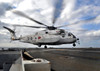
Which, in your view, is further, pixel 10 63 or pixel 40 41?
pixel 40 41

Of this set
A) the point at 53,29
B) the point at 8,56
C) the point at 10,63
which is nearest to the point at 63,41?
the point at 53,29

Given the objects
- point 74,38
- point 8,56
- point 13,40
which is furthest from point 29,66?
point 13,40

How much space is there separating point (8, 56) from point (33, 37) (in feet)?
94.2

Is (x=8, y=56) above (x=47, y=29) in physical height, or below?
below

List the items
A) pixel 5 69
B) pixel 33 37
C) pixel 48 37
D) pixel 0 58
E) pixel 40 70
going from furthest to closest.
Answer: pixel 33 37, pixel 48 37, pixel 0 58, pixel 5 69, pixel 40 70

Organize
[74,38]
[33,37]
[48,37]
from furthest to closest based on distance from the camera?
[33,37] → [48,37] → [74,38]

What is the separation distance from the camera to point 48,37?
3788cm

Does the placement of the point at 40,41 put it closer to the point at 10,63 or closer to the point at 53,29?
the point at 53,29

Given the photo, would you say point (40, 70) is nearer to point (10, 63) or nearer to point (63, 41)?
point (10, 63)

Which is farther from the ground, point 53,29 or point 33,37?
point 53,29

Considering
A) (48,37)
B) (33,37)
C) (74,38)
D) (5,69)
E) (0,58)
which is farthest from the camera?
(33,37)

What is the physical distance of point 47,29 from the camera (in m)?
39.8

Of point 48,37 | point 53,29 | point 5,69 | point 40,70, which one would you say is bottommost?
point 5,69

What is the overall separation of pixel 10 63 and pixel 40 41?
1180 inches
